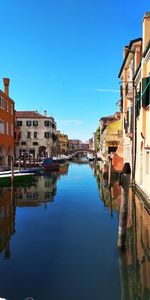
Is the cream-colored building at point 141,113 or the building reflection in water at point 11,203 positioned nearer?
the building reflection in water at point 11,203

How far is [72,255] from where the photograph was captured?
765cm

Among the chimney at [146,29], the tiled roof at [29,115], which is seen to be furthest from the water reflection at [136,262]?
the tiled roof at [29,115]

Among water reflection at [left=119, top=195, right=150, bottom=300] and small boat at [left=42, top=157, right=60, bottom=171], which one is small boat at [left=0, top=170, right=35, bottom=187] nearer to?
water reflection at [left=119, top=195, right=150, bottom=300]

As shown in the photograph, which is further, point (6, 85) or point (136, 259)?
point (6, 85)

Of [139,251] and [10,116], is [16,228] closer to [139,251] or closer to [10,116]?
[139,251]

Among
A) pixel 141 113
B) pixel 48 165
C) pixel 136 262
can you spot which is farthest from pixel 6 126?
pixel 136 262

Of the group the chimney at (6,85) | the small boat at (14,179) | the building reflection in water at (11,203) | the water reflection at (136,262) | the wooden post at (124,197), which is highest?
the chimney at (6,85)

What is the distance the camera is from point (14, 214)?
13.0 metres

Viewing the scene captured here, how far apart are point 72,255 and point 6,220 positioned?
4.99 meters

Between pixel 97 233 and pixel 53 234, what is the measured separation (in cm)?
149

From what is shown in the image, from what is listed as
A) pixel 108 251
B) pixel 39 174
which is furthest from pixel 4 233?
pixel 39 174

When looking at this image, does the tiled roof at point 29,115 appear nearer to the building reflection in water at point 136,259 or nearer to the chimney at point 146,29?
the chimney at point 146,29

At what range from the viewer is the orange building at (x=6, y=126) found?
103 feet

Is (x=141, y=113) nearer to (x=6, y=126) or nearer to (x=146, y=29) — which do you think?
(x=146, y=29)
